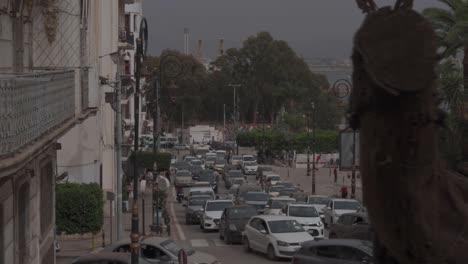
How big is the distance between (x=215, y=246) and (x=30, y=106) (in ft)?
74.1

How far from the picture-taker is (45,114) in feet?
42.8

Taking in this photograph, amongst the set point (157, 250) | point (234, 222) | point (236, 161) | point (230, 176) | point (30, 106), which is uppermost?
point (30, 106)

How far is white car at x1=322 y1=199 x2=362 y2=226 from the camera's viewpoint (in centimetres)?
3647

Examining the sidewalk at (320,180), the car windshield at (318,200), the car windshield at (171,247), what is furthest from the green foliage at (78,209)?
the sidewalk at (320,180)

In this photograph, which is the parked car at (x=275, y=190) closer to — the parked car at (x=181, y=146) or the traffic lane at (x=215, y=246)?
the traffic lane at (x=215, y=246)

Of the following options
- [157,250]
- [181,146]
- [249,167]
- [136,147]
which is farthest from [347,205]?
[181,146]

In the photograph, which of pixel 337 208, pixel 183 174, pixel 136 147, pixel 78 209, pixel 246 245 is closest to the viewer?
pixel 136 147

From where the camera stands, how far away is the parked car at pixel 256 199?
140ft

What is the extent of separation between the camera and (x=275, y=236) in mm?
28469

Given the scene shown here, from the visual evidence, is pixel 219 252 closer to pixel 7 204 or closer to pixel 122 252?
pixel 122 252

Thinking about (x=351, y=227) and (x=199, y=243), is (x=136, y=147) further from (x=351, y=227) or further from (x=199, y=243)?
(x=199, y=243)

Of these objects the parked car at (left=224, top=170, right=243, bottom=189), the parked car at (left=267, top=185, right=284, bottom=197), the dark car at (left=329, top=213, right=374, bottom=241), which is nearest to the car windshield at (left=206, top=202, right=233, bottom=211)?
the dark car at (left=329, top=213, right=374, bottom=241)

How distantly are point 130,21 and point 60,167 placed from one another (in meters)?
33.0

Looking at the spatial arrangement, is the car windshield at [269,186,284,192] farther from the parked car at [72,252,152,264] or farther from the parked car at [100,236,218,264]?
the parked car at [72,252,152,264]
